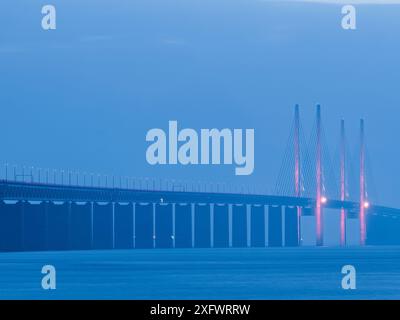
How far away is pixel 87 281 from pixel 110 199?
47013 millimetres

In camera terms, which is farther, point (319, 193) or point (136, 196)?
point (136, 196)

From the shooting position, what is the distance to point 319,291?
44844 millimetres

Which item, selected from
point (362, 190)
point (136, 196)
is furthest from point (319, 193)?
point (136, 196)

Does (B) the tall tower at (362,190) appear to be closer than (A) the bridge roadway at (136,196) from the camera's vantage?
No

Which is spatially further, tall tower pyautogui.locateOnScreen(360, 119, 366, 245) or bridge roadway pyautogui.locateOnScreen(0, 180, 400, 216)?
tall tower pyautogui.locateOnScreen(360, 119, 366, 245)

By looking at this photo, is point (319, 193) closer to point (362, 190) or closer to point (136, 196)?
point (362, 190)

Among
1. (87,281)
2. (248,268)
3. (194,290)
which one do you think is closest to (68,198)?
(248,268)

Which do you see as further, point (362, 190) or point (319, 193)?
point (362, 190)
